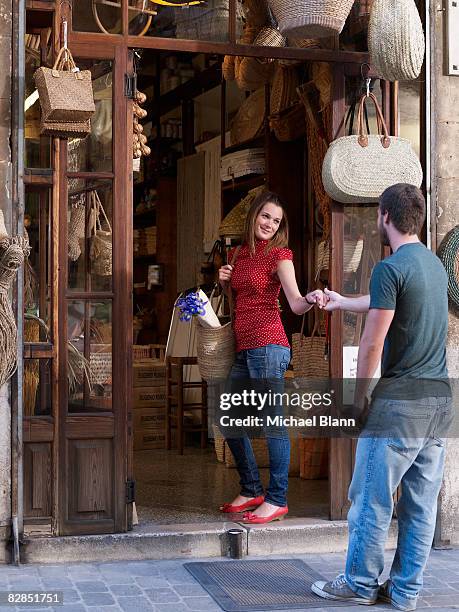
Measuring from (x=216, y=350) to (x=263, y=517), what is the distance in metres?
1.04

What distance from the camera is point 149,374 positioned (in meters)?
10.2

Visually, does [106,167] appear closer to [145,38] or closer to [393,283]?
[145,38]

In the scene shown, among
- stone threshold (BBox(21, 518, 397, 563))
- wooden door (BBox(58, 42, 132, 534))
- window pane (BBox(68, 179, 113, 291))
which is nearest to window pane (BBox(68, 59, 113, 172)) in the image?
wooden door (BBox(58, 42, 132, 534))

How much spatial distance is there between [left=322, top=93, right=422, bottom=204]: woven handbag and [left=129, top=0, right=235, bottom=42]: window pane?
3.13 ft

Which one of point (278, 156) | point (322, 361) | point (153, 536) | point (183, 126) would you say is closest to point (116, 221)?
point (153, 536)

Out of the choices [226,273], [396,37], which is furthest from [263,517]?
[396,37]

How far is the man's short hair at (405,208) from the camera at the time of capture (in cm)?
521

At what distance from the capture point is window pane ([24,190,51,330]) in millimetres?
6164

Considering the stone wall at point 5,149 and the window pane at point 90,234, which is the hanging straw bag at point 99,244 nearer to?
the window pane at point 90,234

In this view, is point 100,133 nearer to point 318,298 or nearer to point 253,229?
point 253,229

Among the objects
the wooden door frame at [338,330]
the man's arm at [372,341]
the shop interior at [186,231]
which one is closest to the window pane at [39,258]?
the shop interior at [186,231]

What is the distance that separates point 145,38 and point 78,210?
1060 millimetres

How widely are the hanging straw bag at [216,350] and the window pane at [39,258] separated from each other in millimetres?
1067

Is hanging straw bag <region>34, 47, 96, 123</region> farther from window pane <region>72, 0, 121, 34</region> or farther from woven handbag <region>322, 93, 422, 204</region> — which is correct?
woven handbag <region>322, 93, 422, 204</region>
